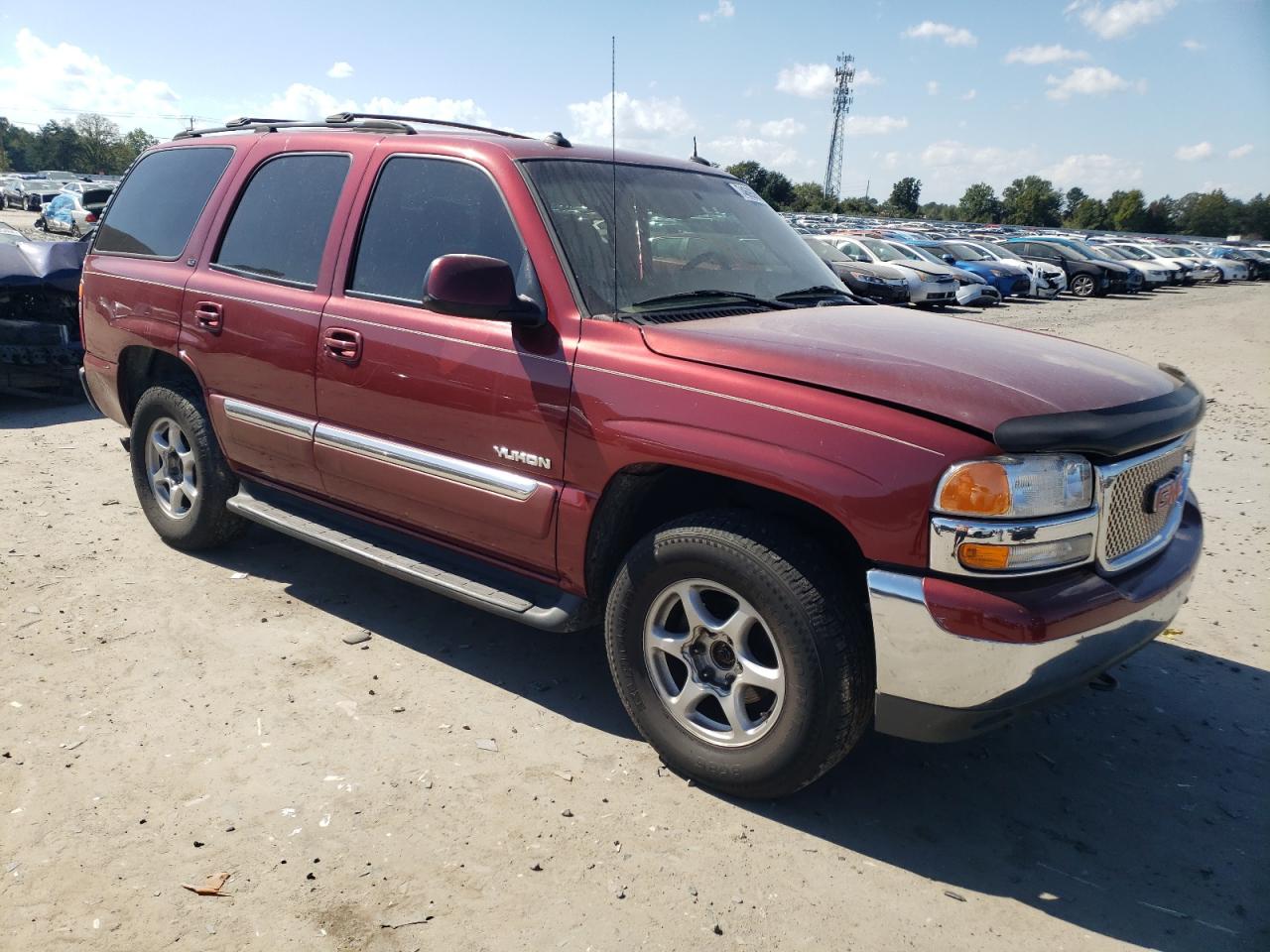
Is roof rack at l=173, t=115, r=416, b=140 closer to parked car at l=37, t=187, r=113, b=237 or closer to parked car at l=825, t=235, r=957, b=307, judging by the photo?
parked car at l=825, t=235, r=957, b=307

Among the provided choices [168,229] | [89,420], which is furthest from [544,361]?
[89,420]

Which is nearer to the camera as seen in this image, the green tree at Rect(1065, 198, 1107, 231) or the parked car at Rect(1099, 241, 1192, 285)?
the parked car at Rect(1099, 241, 1192, 285)

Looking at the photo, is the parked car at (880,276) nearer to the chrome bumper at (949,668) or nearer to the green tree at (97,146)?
the chrome bumper at (949,668)

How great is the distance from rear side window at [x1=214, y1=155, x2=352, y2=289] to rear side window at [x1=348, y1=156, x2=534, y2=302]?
0.96 feet

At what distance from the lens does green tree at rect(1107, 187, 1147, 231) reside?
98.6 metres

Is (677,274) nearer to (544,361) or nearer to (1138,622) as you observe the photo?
(544,361)

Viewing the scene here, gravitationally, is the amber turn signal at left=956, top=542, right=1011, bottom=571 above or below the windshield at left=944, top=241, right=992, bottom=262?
below

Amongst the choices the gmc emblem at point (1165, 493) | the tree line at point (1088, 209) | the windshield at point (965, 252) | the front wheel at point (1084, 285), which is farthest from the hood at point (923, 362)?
the tree line at point (1088, 209)

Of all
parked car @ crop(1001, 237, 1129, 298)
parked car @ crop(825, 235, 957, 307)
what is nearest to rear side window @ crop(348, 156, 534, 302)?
parked car @ crop(825, 235, 957, 307)

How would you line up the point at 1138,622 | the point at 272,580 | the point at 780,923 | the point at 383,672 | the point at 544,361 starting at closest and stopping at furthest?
1. the point at 780,923
2. the point at 1138,622
3. the point at 544,361
4. the point at 383,672
5. the point at 272,580

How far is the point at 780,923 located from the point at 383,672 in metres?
1.98

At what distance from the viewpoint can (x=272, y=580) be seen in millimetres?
4883

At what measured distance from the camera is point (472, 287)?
3127 mm

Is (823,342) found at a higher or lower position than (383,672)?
higher
